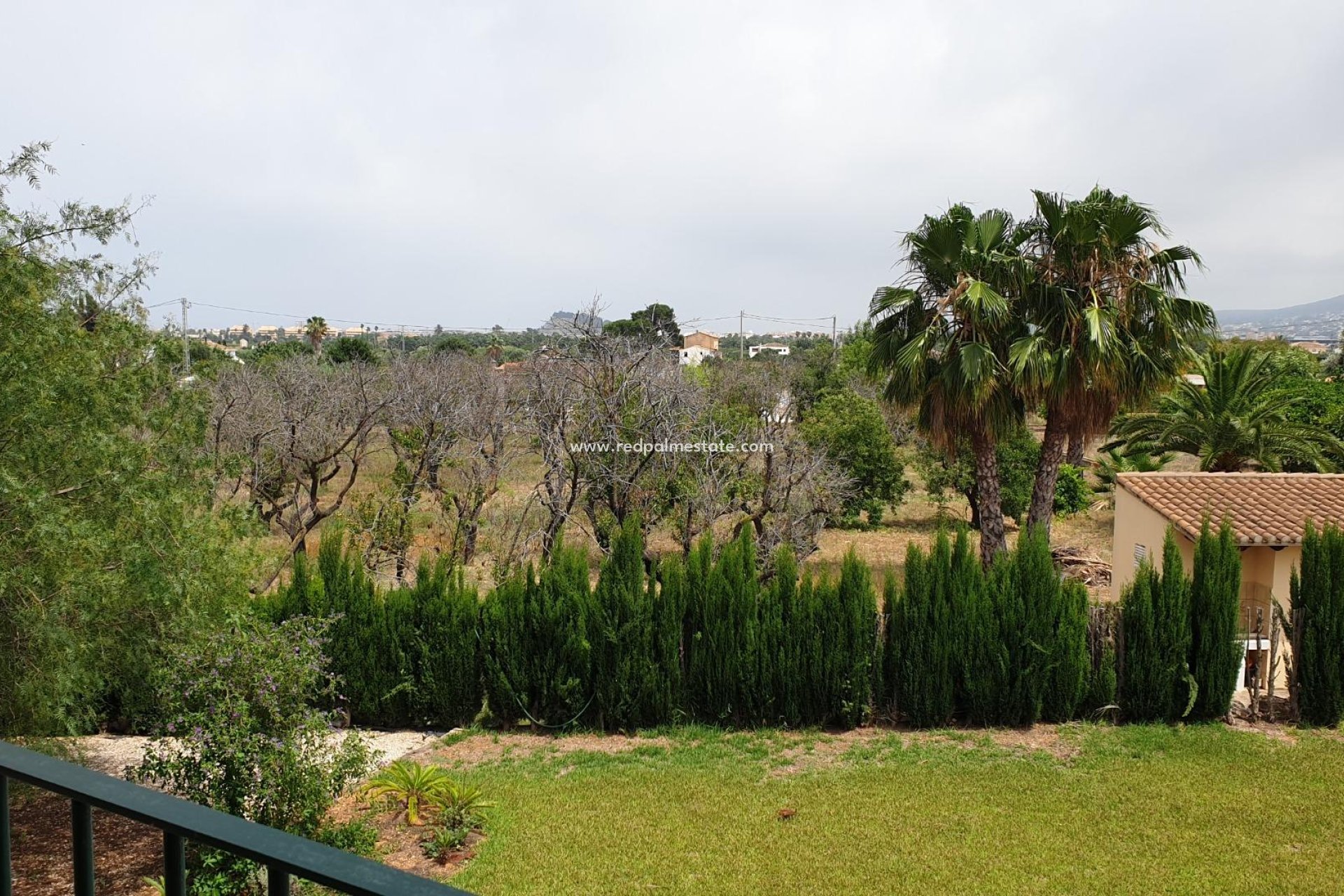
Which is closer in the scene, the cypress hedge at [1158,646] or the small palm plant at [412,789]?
the small palm plant at [412,789]

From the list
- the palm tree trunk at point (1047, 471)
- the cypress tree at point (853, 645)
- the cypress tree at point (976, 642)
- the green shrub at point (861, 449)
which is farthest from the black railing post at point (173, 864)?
the green shrub at point (861, 449)

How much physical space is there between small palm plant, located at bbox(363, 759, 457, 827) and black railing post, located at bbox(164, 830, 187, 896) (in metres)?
7.18

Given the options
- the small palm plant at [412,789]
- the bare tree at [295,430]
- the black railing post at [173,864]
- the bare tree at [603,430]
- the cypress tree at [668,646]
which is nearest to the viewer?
the black railing post at [173,864]

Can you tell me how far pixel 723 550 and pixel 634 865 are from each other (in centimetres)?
443

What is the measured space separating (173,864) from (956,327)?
15.4 metres

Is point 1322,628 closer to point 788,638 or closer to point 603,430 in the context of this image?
point 788,638

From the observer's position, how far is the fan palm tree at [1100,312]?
47.9 feet

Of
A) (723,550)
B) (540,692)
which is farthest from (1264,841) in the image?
(540,692)

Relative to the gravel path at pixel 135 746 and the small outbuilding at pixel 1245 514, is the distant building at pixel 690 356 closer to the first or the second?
the small outbuilding at pixel 1245 514

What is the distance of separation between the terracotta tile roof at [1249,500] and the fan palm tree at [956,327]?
9.20 feet

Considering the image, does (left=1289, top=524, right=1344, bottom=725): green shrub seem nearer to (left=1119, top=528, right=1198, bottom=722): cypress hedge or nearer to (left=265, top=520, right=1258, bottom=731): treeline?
(left=265, top=520, right=1258, bottom=731): treeline

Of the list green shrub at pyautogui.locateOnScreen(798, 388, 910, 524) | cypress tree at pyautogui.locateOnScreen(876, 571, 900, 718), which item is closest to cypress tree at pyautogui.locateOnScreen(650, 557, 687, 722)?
cypress tree at pyautogui.locateOnScreen(876, 571, 900, 718)

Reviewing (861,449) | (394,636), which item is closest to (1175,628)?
(394,636)

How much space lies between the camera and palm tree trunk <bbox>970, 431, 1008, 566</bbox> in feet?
53.6
